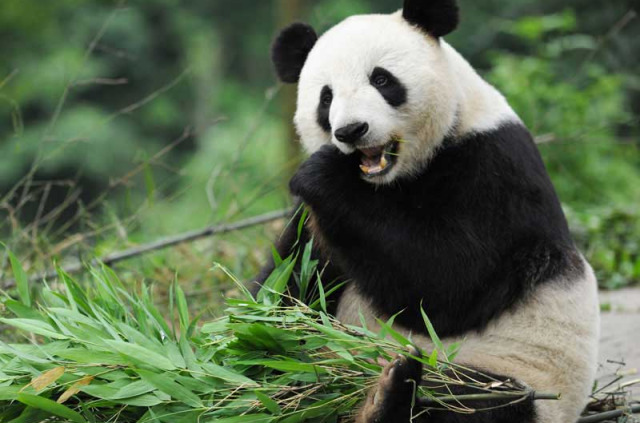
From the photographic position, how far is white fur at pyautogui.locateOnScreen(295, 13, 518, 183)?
140 inches

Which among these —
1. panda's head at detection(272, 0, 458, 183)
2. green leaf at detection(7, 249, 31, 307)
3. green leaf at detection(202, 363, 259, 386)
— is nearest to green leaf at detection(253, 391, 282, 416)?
green leaf at detection(202, 363, 259, 386)

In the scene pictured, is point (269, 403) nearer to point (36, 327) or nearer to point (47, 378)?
point (47, 378)

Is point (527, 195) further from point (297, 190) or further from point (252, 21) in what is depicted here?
point (252, 21)

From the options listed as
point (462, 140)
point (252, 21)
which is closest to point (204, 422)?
point (462, 140)

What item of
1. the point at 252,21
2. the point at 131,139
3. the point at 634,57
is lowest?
the point at 131,139

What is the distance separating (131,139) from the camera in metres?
23.6

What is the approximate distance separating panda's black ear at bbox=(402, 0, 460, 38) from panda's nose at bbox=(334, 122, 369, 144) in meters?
0.67

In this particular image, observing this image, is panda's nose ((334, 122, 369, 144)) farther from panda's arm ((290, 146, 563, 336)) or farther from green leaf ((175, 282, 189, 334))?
green leaf ((175, 282, 189, 334))

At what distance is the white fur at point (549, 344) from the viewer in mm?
3461

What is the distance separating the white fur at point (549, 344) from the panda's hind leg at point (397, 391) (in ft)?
1.60

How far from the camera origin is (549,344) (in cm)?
351

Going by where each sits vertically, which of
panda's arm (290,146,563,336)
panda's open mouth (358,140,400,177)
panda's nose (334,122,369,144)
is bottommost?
panda's arm (290,146,563,336)

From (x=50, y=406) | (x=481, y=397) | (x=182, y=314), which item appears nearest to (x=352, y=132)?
(x=182, y=314)

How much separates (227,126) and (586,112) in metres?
16.6
